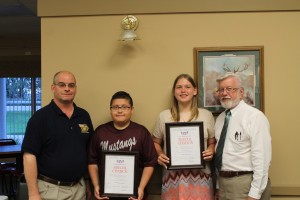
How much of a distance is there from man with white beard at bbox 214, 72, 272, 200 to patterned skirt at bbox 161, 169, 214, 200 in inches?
3.9

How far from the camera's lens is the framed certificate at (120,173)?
2465 mm

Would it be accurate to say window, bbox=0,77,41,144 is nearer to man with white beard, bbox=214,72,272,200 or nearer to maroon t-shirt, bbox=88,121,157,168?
maroon t-shirt, bbox=88,121,157,168

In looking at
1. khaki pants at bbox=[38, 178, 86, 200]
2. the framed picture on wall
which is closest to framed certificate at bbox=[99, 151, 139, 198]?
khaki pants at bbox=[38, 178, 86, 200]

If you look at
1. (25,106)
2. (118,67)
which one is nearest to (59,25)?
(118,67)

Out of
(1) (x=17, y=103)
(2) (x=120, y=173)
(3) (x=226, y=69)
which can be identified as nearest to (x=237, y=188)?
(2) (x=120, y=173)

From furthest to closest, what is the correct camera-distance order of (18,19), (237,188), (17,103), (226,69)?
(17,103), (18,19), (226,69), (237,188)

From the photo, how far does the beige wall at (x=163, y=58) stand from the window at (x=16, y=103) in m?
5.54

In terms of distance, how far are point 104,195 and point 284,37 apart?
2029 millimetres

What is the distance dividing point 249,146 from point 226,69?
827mm

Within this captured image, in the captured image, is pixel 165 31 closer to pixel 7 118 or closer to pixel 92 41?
pixel 92 41

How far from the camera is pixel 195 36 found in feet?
9.73

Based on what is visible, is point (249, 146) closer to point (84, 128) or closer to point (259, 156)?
point (259, 156)

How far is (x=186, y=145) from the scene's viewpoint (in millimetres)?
2500

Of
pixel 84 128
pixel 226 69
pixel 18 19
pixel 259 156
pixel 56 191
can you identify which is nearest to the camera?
pixel 259 156
